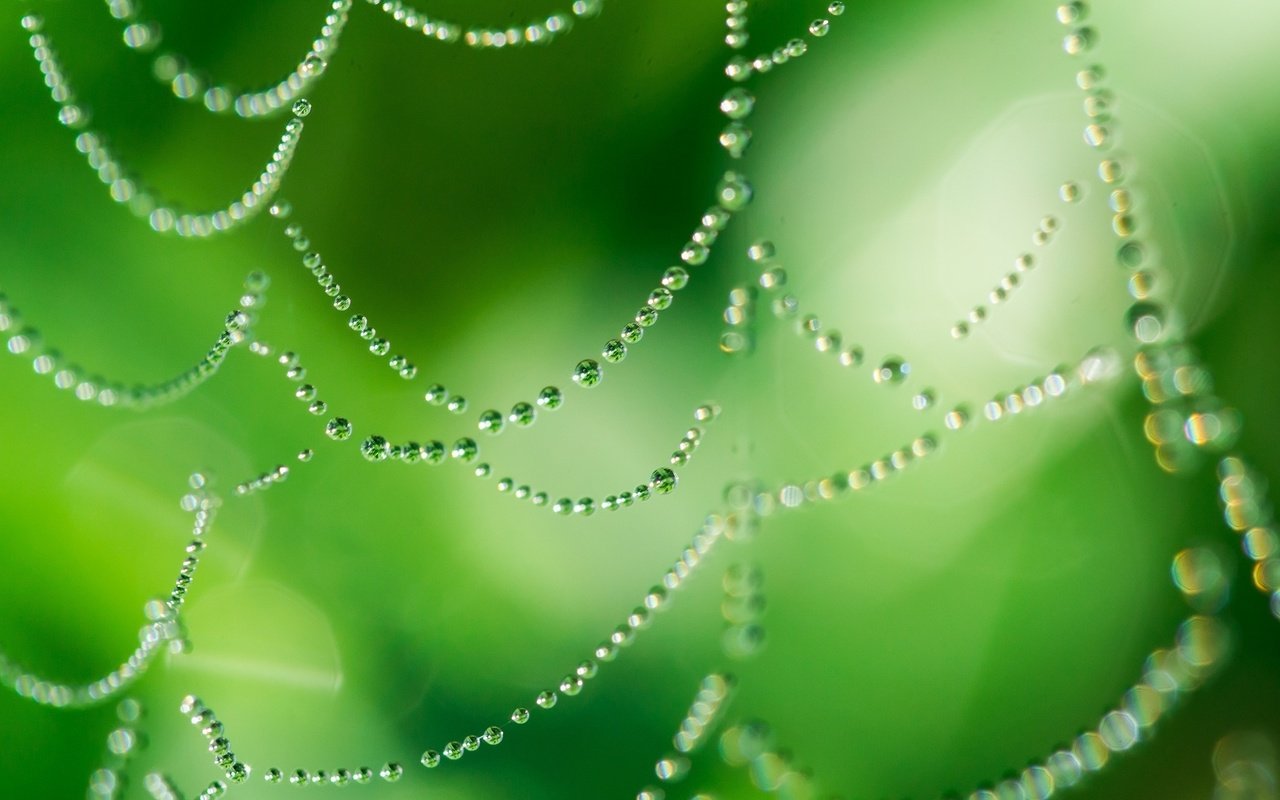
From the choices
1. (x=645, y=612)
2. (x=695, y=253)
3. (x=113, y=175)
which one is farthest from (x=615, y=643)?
(x=113, y=175)

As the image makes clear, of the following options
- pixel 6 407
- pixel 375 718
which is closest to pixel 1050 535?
pixel 375 718

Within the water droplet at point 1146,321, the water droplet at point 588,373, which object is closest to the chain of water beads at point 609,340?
the water droplet at point 588,373

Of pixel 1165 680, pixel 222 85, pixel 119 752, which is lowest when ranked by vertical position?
pixel 119 752

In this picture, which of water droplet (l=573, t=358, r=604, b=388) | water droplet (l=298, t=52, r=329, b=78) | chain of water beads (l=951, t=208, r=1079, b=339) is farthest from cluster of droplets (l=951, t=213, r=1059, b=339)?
water droplet (l=298, t=52, r=329, b=78)

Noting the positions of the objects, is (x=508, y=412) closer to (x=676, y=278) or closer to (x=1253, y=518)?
(x=676, y=278)

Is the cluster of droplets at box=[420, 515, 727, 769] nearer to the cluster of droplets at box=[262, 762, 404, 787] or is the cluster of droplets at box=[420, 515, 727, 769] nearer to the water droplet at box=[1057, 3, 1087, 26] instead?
the cluster of droplets at box=[262, 762, 404, 787]

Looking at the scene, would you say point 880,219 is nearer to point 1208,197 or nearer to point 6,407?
point 1208,197

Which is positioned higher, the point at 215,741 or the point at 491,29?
the point at 491,29

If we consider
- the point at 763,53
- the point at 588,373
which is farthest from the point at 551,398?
the point at 763,53
